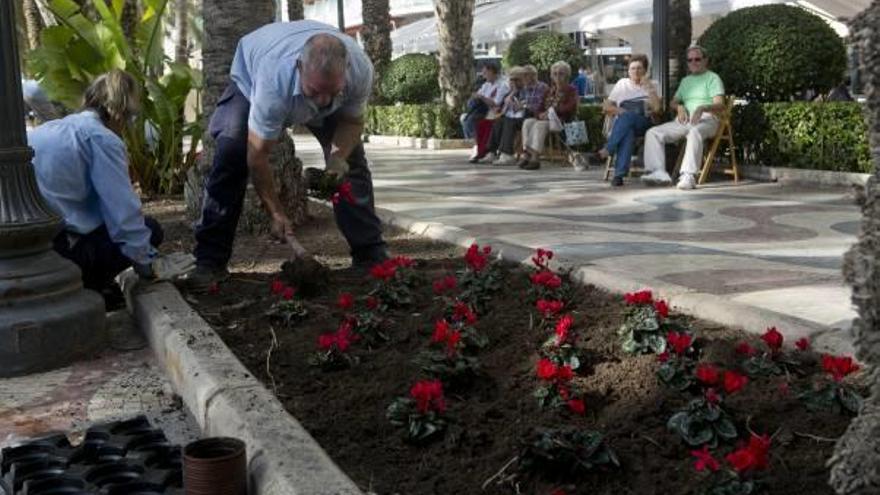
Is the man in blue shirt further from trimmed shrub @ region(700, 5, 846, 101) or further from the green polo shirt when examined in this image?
trimmed shrub @ region(700, 5, 846, 101)

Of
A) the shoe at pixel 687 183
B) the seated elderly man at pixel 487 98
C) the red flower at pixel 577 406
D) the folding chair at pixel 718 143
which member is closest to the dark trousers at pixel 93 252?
the red flower at pixel 577 406

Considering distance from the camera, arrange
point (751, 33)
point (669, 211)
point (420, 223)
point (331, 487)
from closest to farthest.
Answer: point (331, 487) < point (420, 223) < point (669, 211) < point (751, 33)

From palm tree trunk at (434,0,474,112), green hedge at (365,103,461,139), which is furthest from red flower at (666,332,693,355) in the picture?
green hedge at (365,103,461,139)

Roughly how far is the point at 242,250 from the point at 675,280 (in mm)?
3067

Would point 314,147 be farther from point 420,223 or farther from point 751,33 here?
point 420,223

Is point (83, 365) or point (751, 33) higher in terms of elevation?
point (751, 33)

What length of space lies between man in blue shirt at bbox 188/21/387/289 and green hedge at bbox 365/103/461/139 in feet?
45.2

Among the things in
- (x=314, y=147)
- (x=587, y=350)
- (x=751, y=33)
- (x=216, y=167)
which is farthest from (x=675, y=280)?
(x=314, y=147)

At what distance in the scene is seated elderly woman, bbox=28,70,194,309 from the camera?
4648 mm

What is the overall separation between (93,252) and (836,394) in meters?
3.60

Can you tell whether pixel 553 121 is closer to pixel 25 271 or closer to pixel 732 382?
pixel 25 271

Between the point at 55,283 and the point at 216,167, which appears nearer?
the point at 55,283

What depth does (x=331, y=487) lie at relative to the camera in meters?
2.30

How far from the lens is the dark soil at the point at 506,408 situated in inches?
97.3
